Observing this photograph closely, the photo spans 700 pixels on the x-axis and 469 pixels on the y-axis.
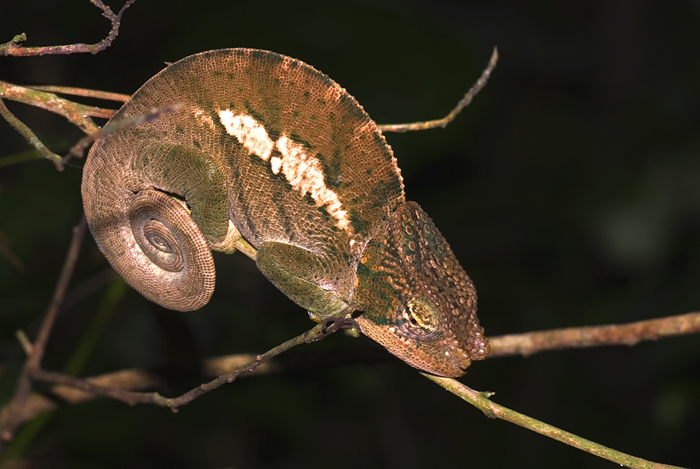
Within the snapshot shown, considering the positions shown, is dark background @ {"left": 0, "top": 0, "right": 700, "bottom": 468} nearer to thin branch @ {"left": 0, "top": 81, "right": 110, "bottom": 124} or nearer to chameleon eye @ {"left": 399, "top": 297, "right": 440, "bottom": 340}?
chameleon eye @ {"left": 399, "top": 297, "right": 440, "bottom": 340}

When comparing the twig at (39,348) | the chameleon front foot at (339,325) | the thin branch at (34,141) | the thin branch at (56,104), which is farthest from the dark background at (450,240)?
the thin branch at (34,141)

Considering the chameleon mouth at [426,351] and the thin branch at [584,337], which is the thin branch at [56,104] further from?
the thin branch at [584,337]

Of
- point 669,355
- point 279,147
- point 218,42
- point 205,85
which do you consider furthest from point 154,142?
point 669,355

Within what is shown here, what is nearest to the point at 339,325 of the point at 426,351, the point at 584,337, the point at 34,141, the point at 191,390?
the point at 426,351

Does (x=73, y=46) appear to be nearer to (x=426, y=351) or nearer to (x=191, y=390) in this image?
(x=191, y=390)

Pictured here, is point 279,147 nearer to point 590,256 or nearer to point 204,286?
point 204,286
